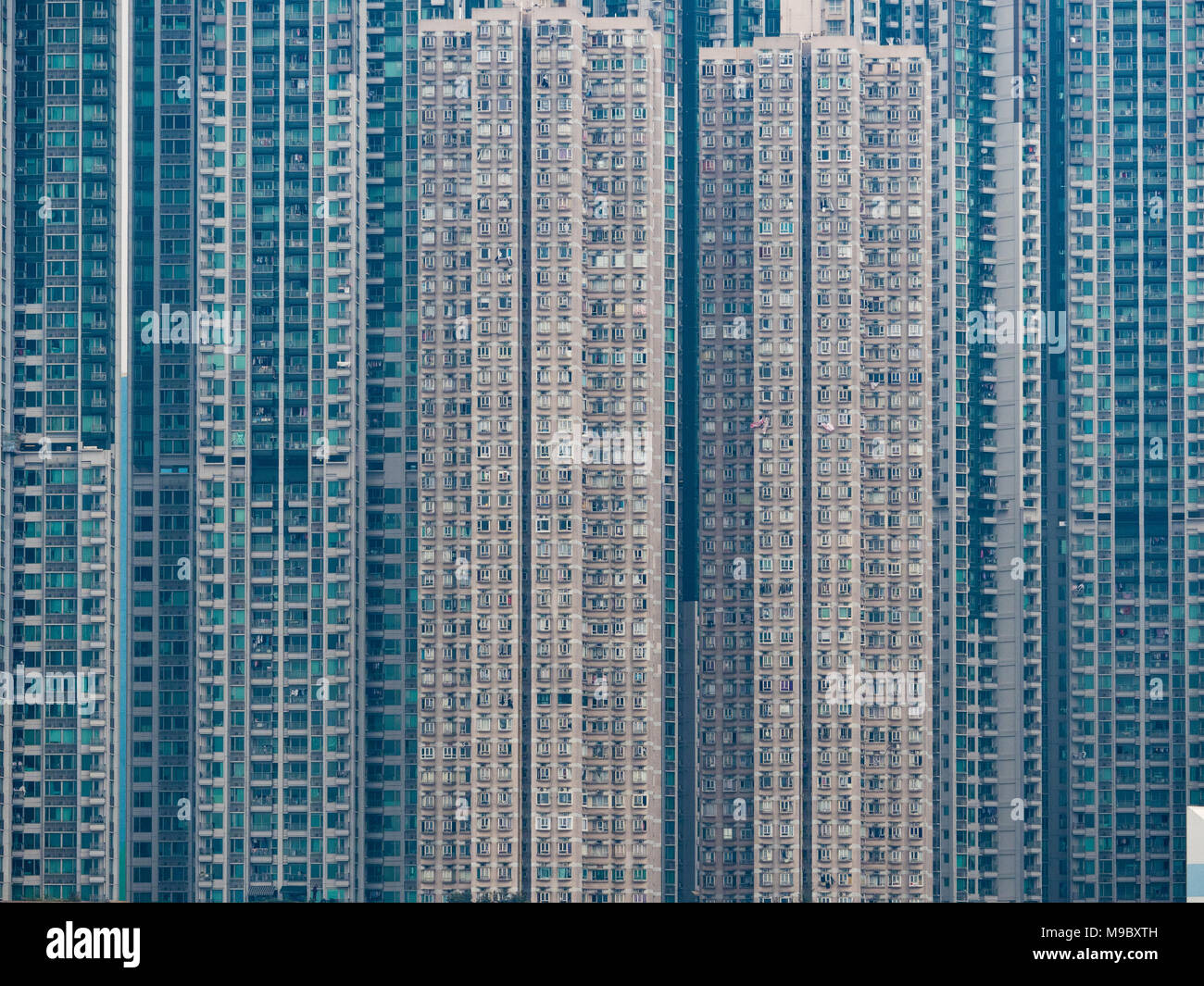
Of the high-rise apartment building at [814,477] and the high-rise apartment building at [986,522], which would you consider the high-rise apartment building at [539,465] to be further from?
the high-rise apartment building at [986,522]

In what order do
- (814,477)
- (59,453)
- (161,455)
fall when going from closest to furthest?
(814,477)
(59,453)
(161,455)

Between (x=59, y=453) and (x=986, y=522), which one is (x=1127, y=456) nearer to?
(x=986, y=522)

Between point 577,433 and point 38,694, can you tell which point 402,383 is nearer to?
point 577,433

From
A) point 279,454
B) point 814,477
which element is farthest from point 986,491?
point 279,454

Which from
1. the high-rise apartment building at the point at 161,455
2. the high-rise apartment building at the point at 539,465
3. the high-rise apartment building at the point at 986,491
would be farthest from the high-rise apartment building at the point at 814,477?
the high-rise apartment building at the point at 161,455

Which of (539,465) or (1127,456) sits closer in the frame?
(539,465)

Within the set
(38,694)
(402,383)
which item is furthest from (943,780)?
(38,694)

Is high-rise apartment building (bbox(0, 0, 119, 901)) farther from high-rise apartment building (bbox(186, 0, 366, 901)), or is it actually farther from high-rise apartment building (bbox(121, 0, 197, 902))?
high-rise apartment building (bbox(186, 0, 366, 901))
